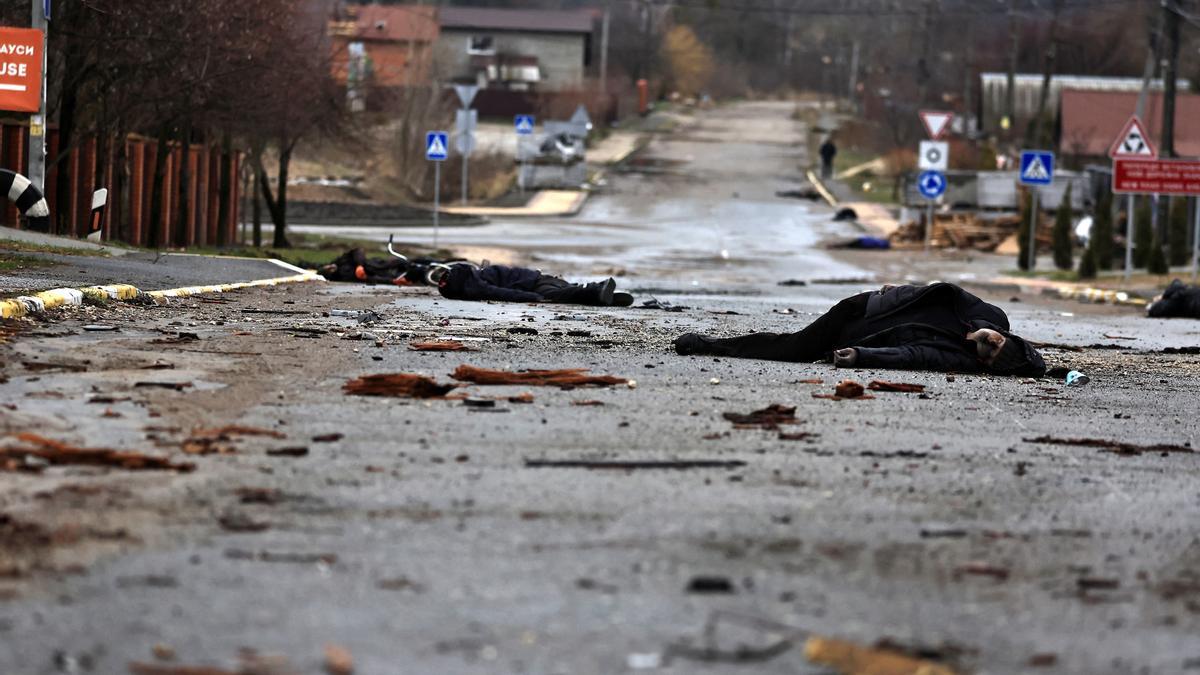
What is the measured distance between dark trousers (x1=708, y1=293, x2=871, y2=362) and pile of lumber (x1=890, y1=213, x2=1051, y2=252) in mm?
38974

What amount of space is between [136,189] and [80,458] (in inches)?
1152

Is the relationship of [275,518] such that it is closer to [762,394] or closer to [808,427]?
[808,427]

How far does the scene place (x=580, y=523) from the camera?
21.4 feet

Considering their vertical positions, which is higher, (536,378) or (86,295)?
(86,295)

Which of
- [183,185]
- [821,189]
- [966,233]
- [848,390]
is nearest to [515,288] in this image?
[848,390]

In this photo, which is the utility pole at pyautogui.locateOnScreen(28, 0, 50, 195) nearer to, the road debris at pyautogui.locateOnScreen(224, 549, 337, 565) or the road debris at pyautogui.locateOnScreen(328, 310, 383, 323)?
the road debris at pyautogui.locateOnScreen(328, 310, 383, 323)

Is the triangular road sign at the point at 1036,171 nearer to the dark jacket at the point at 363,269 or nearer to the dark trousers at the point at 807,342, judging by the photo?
the dark jacket at the point at 363,269

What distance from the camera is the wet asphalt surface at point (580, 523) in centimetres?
495

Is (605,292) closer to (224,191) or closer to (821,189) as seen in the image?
(224,191)

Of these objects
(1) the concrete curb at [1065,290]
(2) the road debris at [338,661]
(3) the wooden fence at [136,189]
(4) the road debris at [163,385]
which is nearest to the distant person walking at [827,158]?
(1) the concrete curb at [1065,290]

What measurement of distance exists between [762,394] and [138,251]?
16.1 metres

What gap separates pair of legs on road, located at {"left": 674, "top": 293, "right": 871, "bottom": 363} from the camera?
13602mm

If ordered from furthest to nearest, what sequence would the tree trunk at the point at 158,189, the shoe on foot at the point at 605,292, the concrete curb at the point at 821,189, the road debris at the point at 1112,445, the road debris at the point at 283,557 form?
the concrete curb at the point at 821,189
the tree trunk at the point at 158,189
the shoe on foot at the point at 605,292
the road debris at the point at 1112,445
the road debris at the point at 283,557

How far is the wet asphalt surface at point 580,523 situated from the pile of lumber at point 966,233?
40.7 meters
